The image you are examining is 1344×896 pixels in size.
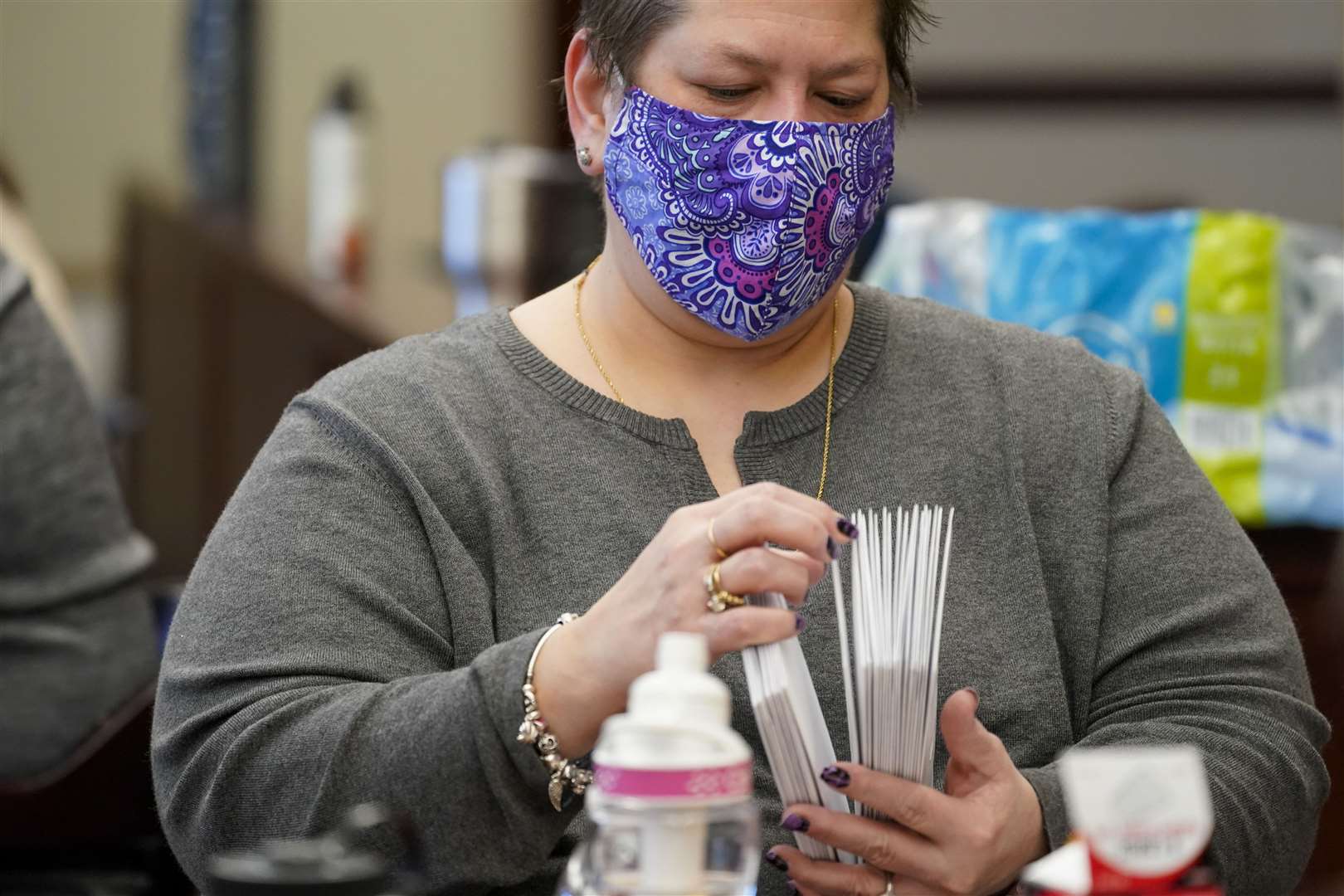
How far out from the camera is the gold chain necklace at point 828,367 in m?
1.47

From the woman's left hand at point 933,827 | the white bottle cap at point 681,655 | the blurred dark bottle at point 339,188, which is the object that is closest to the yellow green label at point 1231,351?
the woman's left hand at point 933,827

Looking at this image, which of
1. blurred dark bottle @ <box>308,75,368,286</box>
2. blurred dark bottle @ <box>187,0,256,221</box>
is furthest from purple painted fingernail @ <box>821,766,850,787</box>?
blurred dark bottle @ <box>187,0,256,221</box>

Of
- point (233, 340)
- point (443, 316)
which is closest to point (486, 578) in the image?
point (443, 316)

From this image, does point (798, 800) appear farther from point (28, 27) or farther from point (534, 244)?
point (28, 27)

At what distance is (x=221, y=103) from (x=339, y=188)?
0.87m

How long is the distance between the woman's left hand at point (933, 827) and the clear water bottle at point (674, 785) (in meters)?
0.30

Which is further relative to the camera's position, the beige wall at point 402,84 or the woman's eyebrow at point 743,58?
the beige wall at point 402,84

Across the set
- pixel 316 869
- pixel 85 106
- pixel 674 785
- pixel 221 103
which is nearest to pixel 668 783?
pixel 674 785

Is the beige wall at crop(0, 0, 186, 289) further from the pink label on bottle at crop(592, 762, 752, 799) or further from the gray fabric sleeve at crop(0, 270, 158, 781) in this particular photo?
the pink label on bottle at crop(592, 762, 752, 799)

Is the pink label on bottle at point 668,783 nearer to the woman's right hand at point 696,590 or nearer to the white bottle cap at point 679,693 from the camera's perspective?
the white bottle cap at point 679,693

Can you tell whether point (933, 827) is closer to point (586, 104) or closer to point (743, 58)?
point (743, 58)

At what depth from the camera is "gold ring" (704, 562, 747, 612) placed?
1004mm

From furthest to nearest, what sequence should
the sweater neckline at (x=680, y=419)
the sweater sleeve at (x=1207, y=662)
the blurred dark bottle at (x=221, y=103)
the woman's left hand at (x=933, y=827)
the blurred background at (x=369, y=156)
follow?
the blurred dark bottle at (x=221, y=103), the blurred background at (x=369, y=156), the sweater neckline at (x=680, y=419), the sweater sleeve at (x=1207, y=662), the woman's left hand at (x=933, y=827)

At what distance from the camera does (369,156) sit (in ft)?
16.2
